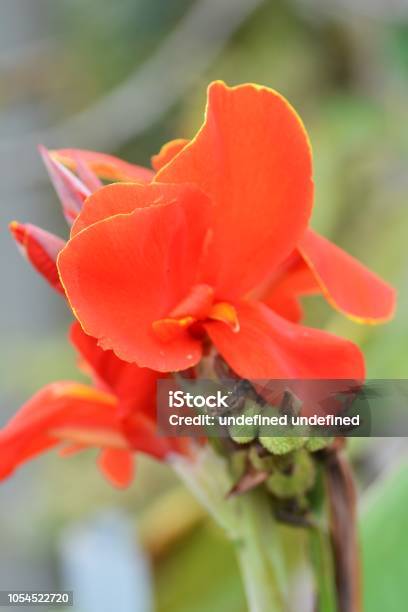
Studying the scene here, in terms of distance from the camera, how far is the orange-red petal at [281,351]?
293 millimetres

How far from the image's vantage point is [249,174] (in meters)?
0.31

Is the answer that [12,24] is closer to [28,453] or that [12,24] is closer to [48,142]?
[48,142]

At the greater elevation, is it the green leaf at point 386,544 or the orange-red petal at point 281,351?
the orange-red petal at point 281,351

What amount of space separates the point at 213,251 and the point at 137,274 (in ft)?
0.13

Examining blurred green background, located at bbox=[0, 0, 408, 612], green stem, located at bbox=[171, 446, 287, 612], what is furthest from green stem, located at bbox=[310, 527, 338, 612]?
blurred green background, located at bbox=[0, 0, 408, 612]

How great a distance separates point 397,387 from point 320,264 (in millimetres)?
57

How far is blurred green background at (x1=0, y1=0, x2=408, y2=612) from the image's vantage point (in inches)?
44.8

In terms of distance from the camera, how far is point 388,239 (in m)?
1.05

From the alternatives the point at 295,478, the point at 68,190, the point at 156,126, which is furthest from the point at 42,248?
the point at 156,126

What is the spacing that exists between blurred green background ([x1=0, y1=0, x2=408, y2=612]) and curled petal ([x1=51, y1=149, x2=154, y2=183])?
488mm

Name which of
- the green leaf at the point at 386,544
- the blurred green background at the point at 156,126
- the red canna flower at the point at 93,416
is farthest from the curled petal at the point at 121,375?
the blurred green background at the point at 156,126

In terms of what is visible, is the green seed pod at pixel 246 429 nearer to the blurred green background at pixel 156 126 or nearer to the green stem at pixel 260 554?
the green stem at pixel 260 554

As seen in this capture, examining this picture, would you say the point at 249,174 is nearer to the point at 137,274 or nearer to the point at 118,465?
the point at 137,274

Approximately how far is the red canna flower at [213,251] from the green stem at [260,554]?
0.06 m
